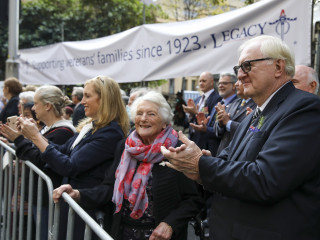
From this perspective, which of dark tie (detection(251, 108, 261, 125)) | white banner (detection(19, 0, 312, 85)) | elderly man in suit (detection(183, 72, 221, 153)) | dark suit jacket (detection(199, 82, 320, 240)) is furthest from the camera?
elderly man in suit (detection(183, 72, 221, 153))

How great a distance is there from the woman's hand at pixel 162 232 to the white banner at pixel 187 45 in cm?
187

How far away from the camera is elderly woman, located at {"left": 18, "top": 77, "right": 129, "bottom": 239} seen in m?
2.81

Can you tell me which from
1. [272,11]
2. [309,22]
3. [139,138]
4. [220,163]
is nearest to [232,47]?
[272,11]

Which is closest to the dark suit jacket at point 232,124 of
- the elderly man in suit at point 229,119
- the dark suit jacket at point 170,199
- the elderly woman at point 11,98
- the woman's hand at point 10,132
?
the elderly man in suit at point 229,119

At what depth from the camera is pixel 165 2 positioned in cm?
1845

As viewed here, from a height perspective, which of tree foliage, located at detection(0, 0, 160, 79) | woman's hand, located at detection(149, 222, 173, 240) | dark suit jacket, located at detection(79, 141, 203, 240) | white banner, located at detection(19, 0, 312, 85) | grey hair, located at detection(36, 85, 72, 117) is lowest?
woman's hand, located at detection(149, 222, 173, 240)

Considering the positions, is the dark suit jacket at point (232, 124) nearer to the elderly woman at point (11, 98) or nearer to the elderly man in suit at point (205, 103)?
the elderly man in suit at point (205, 103)

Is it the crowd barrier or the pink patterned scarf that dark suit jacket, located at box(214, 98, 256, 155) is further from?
the crowd barrier

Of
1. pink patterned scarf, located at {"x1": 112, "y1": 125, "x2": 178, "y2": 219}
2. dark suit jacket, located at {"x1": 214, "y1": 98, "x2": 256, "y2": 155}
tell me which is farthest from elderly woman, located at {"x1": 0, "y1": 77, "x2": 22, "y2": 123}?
pink patterned scarf, located at {"x1": 112, "y1": 125, "x2": 178, "y2": 219}

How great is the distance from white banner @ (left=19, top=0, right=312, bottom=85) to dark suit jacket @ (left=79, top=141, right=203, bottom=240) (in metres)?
1.57

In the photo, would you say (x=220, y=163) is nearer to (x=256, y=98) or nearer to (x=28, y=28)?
(x=256, y=98)

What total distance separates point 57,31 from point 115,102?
16.4 m

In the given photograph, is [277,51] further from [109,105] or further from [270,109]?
[109,105]

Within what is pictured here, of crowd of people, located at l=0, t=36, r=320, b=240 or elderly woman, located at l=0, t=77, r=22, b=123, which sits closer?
crowd of people, located at l=0, t=36, r=320, b=240
